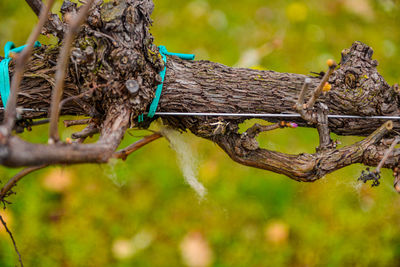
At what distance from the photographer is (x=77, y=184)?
211cm

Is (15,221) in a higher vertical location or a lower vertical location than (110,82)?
lower

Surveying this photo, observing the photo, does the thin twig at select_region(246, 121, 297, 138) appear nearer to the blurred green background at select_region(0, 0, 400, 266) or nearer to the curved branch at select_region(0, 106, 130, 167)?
the curved branch at select_region(0, 106, 130, 167)

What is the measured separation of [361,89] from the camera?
1.09 metres

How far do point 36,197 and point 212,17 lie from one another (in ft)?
5.69

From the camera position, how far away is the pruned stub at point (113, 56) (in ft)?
3.07

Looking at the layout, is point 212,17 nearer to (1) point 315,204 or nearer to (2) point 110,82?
(1) point 315,204

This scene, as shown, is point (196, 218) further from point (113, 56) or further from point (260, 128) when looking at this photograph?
point (113, 56)

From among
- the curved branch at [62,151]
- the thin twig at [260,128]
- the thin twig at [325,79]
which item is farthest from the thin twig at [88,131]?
Result: the thin twig at [325,79]

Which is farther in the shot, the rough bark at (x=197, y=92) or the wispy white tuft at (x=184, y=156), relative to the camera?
the wispy white tuft at (x=184, y=156)

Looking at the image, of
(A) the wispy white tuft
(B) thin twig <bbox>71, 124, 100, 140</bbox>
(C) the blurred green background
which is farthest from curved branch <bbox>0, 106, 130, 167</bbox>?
(C) the blurred green background

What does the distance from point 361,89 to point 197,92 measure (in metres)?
0.47

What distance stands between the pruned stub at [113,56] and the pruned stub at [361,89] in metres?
0.55

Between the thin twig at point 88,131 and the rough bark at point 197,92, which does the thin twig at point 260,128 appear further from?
the thin twig at point 88,131

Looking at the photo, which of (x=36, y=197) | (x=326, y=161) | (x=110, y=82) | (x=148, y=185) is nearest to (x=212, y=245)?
(x=148, y=185)
